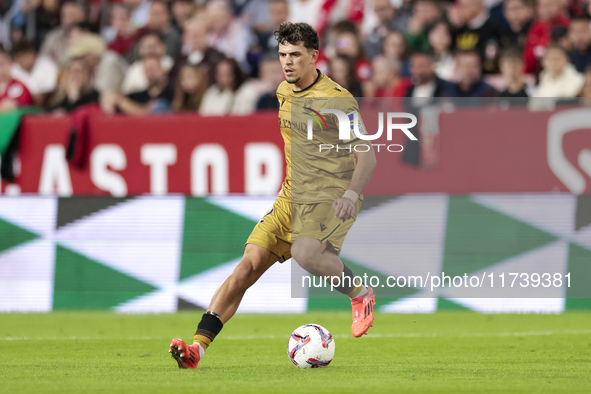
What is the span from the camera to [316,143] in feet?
20.4

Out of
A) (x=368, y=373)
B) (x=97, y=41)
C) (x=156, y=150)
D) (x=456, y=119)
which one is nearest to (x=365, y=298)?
(x=368, y=373)

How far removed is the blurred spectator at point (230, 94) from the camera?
1155cm

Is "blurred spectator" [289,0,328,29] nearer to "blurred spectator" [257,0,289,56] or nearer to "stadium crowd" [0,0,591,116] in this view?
"stadium crowd" [0,0,591,116]

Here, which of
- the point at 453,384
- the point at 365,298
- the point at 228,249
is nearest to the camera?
the point at 453,384

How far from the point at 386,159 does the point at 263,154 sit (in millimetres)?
1460

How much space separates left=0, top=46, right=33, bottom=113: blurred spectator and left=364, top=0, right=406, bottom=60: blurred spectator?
15.8 ft

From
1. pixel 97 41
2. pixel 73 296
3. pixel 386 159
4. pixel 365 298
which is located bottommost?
pixel 73 296

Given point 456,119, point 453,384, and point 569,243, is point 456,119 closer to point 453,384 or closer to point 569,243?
point 569,243

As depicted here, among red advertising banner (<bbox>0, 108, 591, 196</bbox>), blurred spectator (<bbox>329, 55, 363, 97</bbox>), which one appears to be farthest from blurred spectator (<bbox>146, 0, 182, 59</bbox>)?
blurred spectator (<bbox>329, 55, 363, 97</bbox>)

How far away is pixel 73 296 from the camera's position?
397 inches

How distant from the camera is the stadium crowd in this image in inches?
427

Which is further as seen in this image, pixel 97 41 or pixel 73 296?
pixel 97 41

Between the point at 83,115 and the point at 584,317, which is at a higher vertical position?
the point at 83,115

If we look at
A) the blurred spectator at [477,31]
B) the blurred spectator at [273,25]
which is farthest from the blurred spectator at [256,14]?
the blurred spectator at [477,31]
